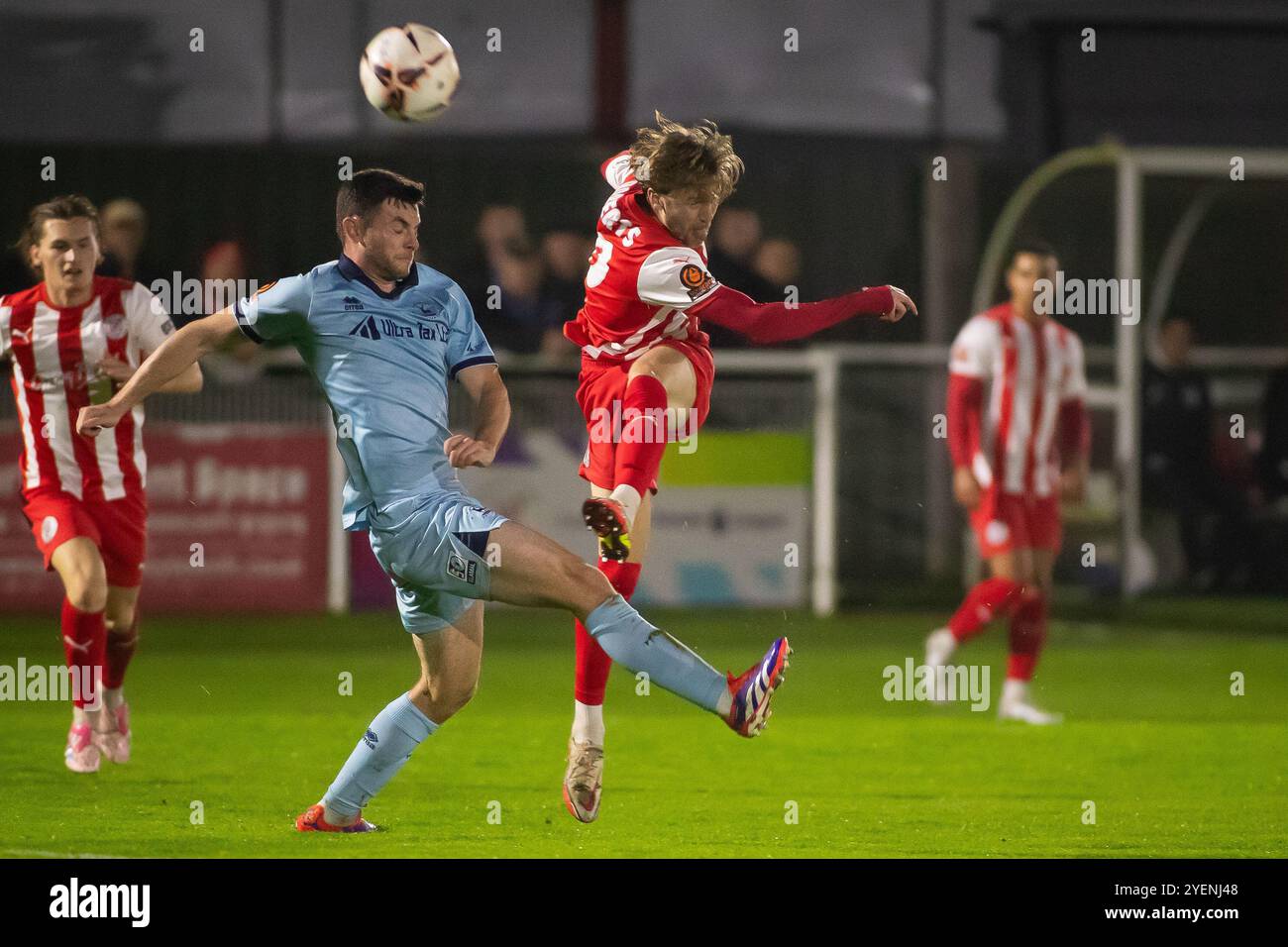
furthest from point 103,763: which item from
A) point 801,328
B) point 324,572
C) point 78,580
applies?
point 324,572

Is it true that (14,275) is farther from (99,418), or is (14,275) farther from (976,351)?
(99,418)

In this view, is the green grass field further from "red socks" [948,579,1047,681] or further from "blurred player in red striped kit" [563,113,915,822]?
"blurred player in red striped kit" [563,113,915,822]

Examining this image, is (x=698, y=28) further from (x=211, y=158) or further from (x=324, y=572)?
(x=324, y=572)

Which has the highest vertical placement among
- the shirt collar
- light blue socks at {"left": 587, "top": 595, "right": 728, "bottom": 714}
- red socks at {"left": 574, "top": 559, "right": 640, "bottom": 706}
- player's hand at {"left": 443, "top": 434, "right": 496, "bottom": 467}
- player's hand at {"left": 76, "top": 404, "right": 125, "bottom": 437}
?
the shirt collar

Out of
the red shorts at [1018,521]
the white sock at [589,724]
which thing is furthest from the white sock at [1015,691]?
the white sock at [589,724]

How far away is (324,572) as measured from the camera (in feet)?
41.9

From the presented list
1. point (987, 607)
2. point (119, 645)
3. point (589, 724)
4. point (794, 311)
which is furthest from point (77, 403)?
point (987, 607)

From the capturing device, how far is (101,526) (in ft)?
25.4

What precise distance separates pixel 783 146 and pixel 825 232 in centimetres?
78

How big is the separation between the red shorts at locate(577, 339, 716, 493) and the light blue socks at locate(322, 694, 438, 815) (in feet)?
3.46

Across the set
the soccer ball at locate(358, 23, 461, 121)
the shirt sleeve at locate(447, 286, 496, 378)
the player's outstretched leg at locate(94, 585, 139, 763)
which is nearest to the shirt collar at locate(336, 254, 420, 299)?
the shirt sleeve at locate(447, 286, 496, 378)

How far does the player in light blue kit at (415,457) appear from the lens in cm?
557

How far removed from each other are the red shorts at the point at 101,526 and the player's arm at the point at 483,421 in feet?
7.23

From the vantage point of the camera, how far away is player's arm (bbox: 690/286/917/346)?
241 inches
